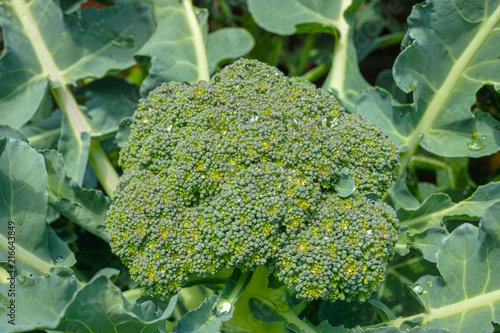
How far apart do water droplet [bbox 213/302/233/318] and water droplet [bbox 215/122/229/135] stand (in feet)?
1.42

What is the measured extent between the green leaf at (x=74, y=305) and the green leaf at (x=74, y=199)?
319 mm

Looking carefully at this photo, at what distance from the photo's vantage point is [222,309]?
1.06 m

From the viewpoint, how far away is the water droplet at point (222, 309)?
1.04 meters

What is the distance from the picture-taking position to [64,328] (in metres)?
0.87

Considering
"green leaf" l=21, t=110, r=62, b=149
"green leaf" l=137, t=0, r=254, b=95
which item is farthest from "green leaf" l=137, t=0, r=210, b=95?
"green leaf" l=21, t=110, r=62, b=149

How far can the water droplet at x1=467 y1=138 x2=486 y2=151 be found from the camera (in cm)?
133

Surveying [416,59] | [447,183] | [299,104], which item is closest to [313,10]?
[416,59]

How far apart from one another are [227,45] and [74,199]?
2.80ft

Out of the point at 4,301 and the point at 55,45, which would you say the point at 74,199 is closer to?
the point at 4,301

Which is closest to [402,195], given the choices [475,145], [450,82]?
[475,145]

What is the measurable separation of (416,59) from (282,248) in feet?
2.32

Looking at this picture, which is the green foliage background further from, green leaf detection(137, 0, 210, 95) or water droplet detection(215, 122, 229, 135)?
water droplet detection(215, 122, 229, 135)

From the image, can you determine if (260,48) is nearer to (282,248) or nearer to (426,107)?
(426,107)

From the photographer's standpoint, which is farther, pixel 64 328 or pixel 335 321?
pixel 335 321
